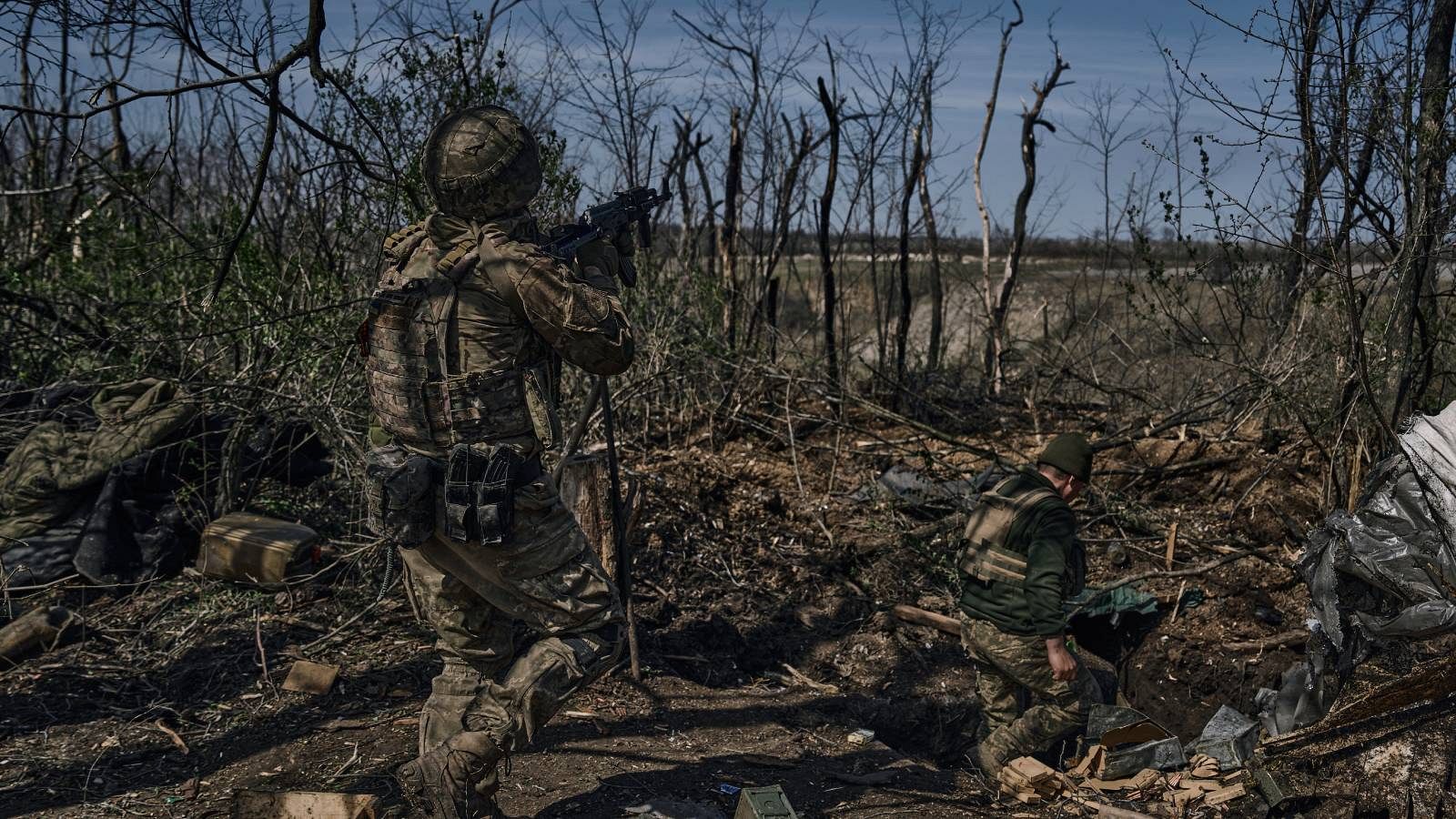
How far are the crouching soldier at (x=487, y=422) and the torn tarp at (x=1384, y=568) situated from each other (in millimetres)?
2506

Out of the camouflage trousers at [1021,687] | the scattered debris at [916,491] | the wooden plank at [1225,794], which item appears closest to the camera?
A: the wooden plank at [1225,794]

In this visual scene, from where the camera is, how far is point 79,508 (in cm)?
547

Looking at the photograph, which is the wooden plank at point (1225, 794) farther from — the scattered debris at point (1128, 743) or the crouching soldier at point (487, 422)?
the crouching soldier at point (487, 422)

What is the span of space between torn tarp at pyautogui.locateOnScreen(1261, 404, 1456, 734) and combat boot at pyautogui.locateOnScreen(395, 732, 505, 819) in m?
2.86

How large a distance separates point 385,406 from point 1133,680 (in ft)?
12.3

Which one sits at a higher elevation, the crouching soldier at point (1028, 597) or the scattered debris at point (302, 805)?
the crouching soldier at point (1028, 597)

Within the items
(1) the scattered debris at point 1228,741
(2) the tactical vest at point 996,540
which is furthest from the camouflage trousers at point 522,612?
(1) the scattered debris at point 1228,741

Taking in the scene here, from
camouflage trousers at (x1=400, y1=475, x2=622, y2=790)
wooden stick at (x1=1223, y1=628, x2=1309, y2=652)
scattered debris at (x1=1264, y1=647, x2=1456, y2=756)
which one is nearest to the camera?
camouflage trousers at (x1=400, y1=475, x2=622, y2=790)

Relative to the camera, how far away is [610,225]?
3.65 m

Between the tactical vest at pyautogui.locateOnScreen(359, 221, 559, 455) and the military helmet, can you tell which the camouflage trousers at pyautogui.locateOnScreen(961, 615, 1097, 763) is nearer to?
the tactical vest at pyautogui.locateOnScreen(359, 221, 559, 455)

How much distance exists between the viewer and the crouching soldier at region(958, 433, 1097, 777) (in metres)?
3.89

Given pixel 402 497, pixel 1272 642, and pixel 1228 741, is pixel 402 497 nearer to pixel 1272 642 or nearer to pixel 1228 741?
pixel 1228 741

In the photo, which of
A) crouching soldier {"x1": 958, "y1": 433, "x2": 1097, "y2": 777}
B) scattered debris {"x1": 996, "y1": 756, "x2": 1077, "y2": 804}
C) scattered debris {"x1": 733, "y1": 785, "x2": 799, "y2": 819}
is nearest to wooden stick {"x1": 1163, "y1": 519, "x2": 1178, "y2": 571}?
crouching soldier {"x1": 958, "y1": 433, "x2": 1097, "y2": 777}

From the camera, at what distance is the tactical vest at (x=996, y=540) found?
399 cm
